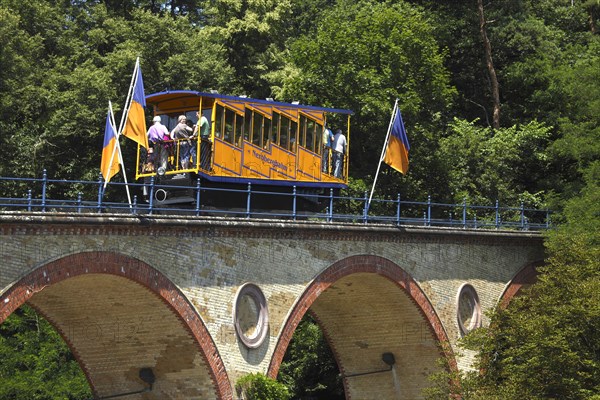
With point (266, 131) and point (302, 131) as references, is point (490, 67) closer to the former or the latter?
point (302, 131)

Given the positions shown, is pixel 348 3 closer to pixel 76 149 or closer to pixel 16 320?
pixel 76 149

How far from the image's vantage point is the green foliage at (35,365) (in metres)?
37.9

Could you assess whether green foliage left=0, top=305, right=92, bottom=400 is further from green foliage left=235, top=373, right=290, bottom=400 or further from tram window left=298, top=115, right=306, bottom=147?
green foliage left=235, top=373, right=290, bottom=400

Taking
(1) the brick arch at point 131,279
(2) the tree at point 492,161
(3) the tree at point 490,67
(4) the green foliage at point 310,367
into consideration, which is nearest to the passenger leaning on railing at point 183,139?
(1) the brick arch at point 131,279

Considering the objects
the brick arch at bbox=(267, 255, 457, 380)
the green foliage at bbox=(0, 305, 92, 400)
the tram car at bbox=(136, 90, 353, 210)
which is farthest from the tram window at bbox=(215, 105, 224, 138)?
the green foliage at bbox=(0, 305, 92, 400)

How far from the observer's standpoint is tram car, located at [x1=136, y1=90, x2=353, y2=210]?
97.5 feet

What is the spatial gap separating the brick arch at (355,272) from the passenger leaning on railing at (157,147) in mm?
5302

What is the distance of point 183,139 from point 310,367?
661 inches

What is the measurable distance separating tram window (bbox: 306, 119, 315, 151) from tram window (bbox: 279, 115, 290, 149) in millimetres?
1008

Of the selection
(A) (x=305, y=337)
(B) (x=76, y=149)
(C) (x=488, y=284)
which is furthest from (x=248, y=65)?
(C) (x=488, y=284)

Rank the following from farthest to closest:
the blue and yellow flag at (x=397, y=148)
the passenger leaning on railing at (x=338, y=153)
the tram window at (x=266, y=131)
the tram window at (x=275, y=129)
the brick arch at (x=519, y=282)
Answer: the brick arch at (x=519, y=282)
the blue and yellow flag at (x=397, y=148)
the passenger leaning on railing at (x=338, y=153)
the tram window at (x=275, y=129)
the tram window at (x=266, y=131)

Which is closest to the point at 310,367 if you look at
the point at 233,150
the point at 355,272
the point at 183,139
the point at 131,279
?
the point at 355,272

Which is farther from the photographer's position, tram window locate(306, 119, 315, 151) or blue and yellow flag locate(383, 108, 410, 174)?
blue and yellow flag locate(383, 108, 410, 174)

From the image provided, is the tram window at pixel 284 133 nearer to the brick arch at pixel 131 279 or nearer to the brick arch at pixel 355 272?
the brick arch at pixel 355 272
